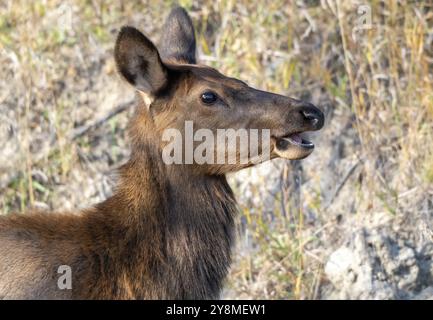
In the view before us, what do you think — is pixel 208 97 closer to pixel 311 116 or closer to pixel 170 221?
pixel 311 116

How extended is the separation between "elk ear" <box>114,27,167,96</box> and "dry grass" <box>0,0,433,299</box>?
2794 millimetres

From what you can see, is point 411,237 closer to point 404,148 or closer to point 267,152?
point 404,148

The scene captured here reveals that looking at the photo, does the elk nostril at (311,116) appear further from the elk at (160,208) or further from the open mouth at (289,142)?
the open mouth at (289,142)

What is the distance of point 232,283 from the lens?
8602mm

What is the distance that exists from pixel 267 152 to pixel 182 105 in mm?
612

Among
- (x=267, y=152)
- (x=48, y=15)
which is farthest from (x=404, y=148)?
(x=48, y=15)

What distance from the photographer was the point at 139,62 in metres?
5.96

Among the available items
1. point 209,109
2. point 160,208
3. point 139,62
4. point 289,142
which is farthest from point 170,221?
point 139,62

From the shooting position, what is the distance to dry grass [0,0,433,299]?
8703mm

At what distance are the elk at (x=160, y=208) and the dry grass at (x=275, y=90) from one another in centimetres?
229

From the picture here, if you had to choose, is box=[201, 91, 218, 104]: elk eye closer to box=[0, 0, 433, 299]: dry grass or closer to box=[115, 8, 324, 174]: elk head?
box=[115, 8, 324, 174]: elk head

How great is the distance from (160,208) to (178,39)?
1463 millimetres

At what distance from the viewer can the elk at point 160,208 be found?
19.4 ft

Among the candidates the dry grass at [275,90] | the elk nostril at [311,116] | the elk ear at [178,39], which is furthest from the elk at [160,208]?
the dry grass at [275,90]
